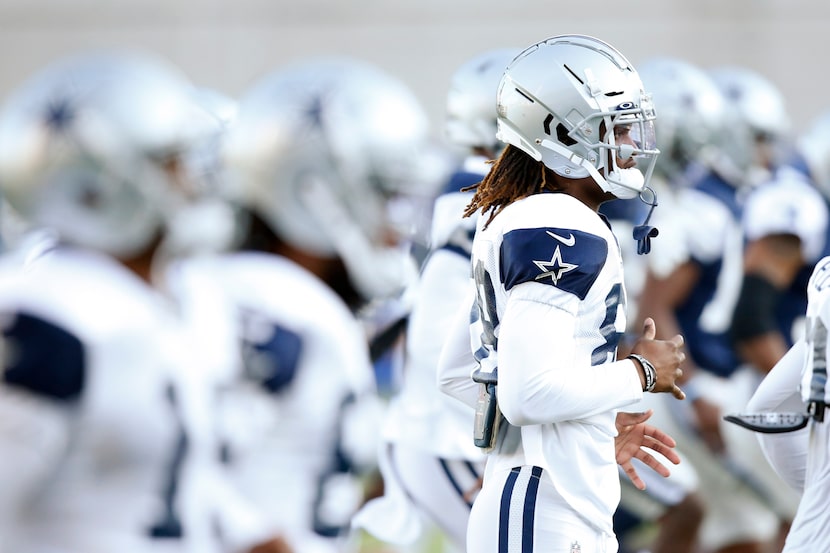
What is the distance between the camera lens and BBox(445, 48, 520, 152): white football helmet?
542 centimetres

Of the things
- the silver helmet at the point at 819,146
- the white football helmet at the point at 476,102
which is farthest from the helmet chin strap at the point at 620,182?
the silver helmet at the point at 819,146

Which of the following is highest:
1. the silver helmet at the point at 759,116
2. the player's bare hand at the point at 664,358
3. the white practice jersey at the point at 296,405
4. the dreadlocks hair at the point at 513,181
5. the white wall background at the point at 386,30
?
the dreadlocks hair at the point at 513,181

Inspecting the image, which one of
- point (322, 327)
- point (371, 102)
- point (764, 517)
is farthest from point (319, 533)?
point (764, 517)

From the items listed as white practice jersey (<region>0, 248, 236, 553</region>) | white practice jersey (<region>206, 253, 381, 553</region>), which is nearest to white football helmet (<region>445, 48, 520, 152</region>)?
white practice jersey (<region>206, 253, 381, 553</region>)

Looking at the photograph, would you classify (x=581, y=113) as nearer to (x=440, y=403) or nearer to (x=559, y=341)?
(x=559, y=341)

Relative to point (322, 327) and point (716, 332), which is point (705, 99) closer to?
point (716, 332)

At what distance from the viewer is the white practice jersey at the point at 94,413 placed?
3.32m

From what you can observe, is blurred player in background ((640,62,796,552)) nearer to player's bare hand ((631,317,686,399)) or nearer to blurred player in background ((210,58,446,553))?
blurred player in background ((210,58,446,553))

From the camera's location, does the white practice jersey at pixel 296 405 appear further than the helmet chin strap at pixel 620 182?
Yes

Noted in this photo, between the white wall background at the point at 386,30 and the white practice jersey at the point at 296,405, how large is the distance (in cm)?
1355

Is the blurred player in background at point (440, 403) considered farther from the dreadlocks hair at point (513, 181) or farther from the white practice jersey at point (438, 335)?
the dreadlocks hair at point (513, 181)

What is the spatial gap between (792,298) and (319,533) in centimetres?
342

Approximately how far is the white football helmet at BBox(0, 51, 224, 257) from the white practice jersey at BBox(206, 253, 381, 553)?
Result: 44cm

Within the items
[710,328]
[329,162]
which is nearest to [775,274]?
[710,328]
